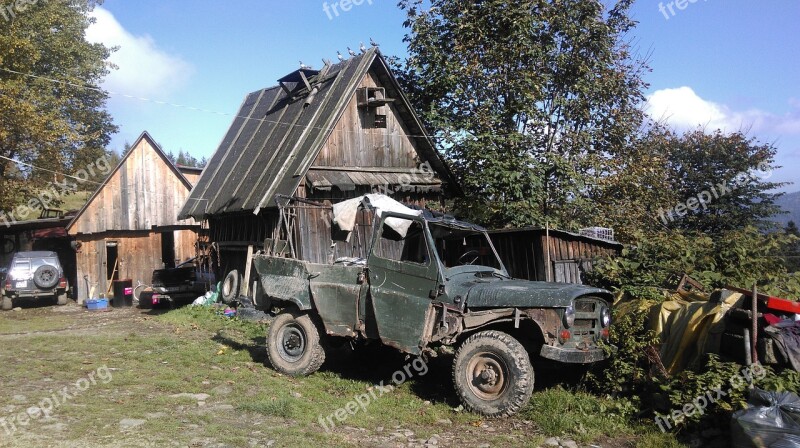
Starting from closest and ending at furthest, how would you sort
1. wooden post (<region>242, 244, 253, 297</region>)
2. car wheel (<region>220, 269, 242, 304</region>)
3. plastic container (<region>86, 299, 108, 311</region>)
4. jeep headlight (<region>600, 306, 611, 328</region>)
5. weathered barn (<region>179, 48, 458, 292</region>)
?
jeep headlight (<region>600, 306, 611, 328</region>), weathered barn (<region>179, 48, 458, 292</region>), wooden post (<region>242, 244, 253, 297</region>), car wheel (<region>220, 269, 242, 304</region>), plastic container (<region>86, 299, 108, 311</region>)

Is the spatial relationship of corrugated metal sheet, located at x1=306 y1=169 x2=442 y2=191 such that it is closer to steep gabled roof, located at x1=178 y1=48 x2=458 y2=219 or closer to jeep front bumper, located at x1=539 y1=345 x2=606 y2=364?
steep gabled roof, located at x1=178 y1=48 x2=458 y2=219

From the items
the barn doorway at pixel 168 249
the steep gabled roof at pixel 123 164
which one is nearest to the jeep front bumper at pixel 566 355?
the steep gabled roof at pixel 123 164

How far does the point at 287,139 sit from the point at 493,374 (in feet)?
36.9

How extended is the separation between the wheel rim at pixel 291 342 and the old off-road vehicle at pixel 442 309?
16 mm

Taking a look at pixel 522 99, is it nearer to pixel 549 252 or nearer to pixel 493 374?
pixel 549 252

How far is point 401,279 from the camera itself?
307 inches

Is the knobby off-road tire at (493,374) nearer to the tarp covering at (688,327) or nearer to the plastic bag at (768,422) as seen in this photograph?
the tarp covering at (688,327)

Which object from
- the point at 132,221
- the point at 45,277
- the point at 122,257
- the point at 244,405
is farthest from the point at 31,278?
the point at 244,405

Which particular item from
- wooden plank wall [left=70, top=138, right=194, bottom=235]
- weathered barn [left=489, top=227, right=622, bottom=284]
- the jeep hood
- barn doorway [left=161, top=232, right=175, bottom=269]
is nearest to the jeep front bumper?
the jeep hood

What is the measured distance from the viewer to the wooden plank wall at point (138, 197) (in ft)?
75.5

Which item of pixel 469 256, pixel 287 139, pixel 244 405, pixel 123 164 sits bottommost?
pixel 244 405

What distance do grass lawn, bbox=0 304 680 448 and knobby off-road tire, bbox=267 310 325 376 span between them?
0.21 metres

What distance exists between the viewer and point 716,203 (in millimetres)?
25688

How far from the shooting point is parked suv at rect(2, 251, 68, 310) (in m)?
20.2
